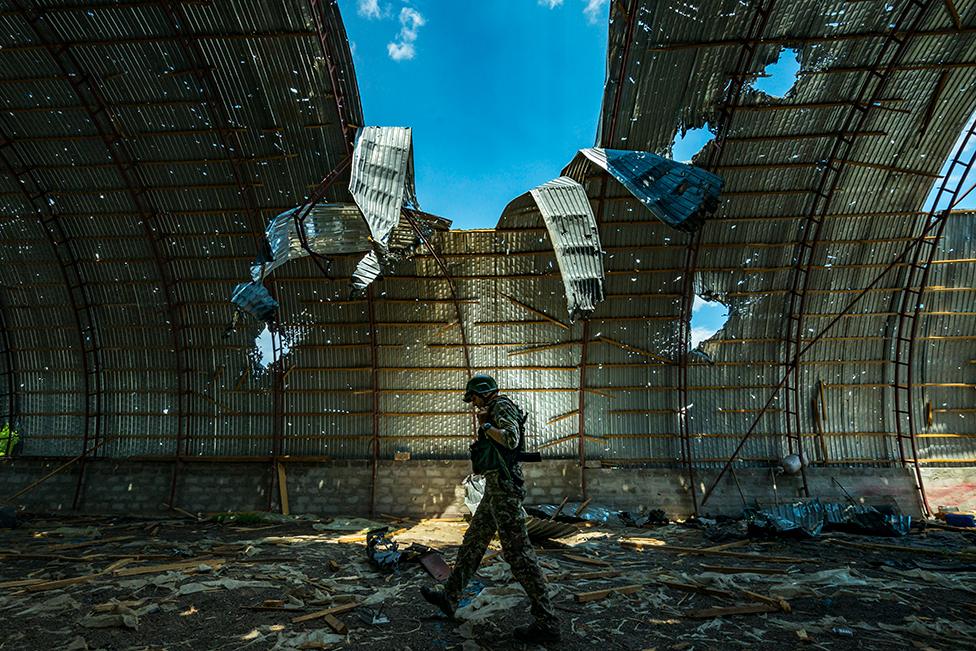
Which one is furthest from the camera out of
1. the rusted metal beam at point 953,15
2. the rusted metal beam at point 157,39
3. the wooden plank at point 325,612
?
the rusted metal beam at point 157,39

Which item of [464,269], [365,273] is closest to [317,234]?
[365,273]

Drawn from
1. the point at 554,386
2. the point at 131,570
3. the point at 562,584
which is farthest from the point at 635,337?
Answer: the point at 131,570

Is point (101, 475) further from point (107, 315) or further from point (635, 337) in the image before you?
point (635, 337)

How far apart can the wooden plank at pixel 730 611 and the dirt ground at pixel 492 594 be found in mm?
26

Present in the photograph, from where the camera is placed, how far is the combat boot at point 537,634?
207 inches

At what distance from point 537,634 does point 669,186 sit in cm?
687

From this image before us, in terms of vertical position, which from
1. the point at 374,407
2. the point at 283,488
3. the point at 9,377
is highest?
the point at 9,377

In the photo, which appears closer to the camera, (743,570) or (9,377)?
(743,570)

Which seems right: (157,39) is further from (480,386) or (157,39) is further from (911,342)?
(911,342)

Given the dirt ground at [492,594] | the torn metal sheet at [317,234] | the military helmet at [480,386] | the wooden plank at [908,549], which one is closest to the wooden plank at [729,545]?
the dirt ground at [492,594]

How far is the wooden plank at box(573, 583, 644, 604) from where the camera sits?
6.95 meters

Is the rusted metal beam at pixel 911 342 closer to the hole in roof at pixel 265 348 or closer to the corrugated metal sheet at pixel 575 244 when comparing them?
the corrugated metal sheet at pixel 575 244

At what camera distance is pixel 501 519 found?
5477mm

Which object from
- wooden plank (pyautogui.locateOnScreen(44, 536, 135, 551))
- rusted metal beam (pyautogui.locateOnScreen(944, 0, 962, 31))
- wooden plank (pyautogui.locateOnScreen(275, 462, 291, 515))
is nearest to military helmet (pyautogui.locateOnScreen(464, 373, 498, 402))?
wooden plank (pyautogui.locateOnScreen(44, 536, 135, 551))
